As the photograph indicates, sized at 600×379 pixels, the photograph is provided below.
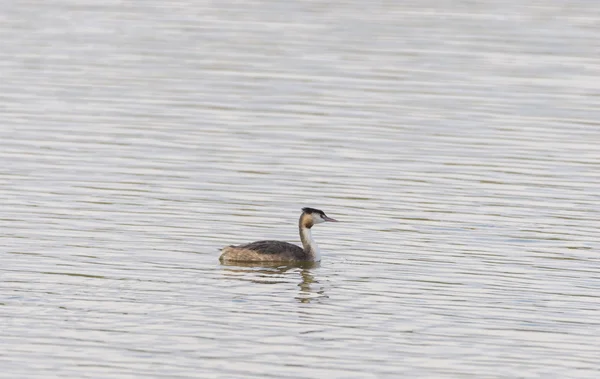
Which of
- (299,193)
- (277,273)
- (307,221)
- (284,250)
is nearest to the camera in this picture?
(277,273)

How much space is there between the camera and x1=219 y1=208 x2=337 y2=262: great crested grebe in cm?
1706

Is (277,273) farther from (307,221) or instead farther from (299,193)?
(299,193)

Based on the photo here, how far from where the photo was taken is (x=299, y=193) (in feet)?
68.4

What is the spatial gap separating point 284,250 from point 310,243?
464 millimetres

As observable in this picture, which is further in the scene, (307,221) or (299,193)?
(299,193)

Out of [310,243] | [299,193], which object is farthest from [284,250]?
[299,193]

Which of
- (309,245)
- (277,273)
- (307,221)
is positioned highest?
(307,221)

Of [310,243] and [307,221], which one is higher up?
[307,221]

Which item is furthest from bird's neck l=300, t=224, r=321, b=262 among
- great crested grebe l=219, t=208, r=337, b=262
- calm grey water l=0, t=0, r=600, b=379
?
calm grey water l=0, t=0, r=600, b=379

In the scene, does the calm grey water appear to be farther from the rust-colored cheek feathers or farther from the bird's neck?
the rust-colored cheek feathers

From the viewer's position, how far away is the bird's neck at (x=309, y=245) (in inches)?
700

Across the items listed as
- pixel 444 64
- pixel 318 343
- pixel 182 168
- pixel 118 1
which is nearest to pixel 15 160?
pixel 182 168

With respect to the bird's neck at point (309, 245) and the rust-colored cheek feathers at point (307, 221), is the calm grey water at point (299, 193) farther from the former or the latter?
the rust-colored cheek feathers at point (307, 221)

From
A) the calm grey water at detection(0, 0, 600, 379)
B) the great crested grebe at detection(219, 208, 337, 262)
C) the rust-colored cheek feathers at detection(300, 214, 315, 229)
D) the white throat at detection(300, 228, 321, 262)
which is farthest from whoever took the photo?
the rust-colored cheek feathers at detection(300, 214, 315, 229)
